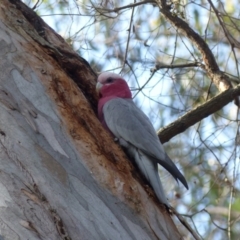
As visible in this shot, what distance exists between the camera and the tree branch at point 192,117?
2936mm

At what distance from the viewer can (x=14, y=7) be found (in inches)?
103

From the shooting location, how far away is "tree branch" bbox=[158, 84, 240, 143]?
9.63 feet

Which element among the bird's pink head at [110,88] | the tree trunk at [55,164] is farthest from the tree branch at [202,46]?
the tree trunk at [55,164]

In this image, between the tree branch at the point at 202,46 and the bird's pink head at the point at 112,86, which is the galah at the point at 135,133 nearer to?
the bird's pink head at the point at 112,86

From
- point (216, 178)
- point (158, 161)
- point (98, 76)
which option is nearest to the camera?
point (158, 161)

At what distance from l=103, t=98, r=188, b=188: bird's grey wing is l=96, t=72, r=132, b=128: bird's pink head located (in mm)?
27

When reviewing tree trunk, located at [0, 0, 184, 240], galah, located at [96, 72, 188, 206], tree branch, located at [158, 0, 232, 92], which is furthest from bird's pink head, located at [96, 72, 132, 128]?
tree branch, located at [158, 0, 232, 92]

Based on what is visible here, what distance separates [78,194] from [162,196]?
15.2 inches

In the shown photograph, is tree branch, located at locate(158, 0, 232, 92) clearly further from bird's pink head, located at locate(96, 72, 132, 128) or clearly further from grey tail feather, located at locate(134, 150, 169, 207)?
grey tail feather, located at locate(134, 150, 169, 207)

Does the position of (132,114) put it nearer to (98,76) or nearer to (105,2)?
(98,76)

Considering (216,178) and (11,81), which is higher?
(216,178)

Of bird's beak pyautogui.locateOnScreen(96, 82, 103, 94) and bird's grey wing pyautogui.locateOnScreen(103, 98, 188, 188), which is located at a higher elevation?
bird's beak pyautogui.locateOnScreen(96, 82, 103, 94)

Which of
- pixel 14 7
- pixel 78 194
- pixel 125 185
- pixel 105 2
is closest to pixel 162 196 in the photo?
pixel 125 185

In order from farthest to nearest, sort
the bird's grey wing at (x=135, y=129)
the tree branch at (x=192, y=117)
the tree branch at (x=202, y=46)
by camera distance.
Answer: the tree branch at (x=202, y=46)
the tree branch at (x=192, y=117)
the bird's grey wing at (x=135, y=129)
